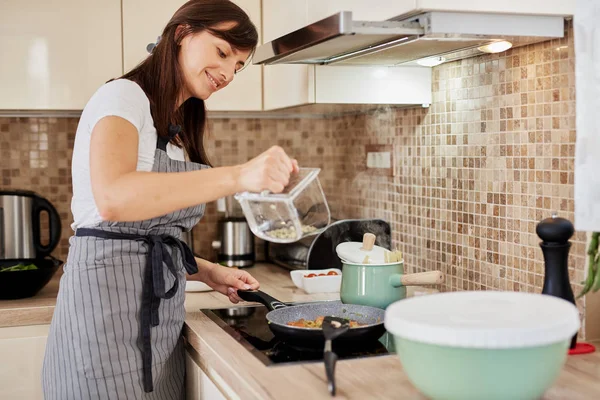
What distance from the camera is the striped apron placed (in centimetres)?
167

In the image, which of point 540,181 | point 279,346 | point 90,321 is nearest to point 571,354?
point 540,181

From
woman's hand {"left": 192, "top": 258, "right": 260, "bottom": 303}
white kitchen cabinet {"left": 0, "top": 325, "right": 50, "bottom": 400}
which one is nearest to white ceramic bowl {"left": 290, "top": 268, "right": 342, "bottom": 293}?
woman's hand {"left": 192, "top": 258, "right": 260, "bottom": 303}

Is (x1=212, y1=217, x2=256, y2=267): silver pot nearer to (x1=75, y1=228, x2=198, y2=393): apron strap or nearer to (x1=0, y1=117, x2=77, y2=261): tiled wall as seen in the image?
(x1=0, y1=117, x2=77, y2=261): tiled wall

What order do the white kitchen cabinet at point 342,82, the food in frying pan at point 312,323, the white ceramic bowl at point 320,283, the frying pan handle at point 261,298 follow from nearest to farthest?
1. the food in frying pan at point 312,323
2. the frying pan handle at point 261,298
3. the white kitchen cabinet at point 342,82
4. the white ceramic bowl at point 320,283

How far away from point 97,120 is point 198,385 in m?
0.67

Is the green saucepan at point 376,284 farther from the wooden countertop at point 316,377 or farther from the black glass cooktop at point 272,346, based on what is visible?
the wooden countertop at point 316,377

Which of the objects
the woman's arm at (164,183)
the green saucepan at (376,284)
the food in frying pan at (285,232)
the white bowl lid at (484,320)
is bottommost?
the green saucepan at (376,284)

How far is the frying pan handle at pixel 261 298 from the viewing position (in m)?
1.88

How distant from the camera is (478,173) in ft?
6.55

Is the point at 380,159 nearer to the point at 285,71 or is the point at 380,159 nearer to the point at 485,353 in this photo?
the point at 285,71

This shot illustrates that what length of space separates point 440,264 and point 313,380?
37.6 inches

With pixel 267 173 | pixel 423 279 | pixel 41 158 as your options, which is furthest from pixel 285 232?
pixel 41 158

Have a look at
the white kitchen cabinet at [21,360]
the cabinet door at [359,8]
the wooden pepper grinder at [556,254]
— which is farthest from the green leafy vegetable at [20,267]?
the wooden pepper grinder at [556,254]

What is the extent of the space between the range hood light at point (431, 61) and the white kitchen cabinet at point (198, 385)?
95 centimetres
